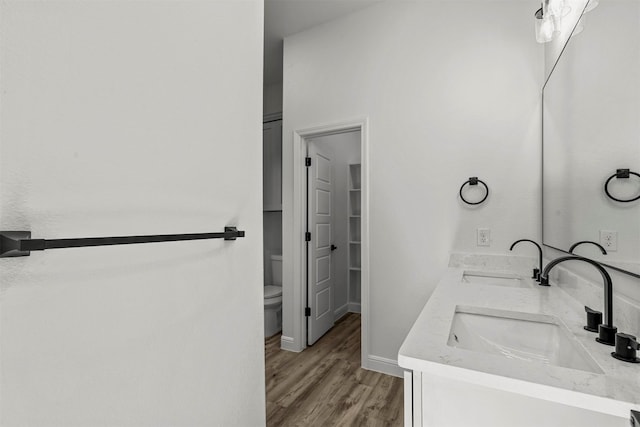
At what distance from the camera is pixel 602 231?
107 centimetres

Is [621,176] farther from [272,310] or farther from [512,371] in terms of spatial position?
[272,310]

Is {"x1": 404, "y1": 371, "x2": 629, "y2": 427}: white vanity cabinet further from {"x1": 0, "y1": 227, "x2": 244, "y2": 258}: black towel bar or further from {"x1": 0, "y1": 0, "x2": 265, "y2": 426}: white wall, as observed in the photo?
{"x1": 0, "y1": 227, "x2": 244, "y2": 258}: black towel bar

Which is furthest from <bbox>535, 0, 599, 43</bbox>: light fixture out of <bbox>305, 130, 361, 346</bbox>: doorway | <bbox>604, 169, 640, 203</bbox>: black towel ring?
<bbox>305, 130, 361, 346</bbox>: doorway

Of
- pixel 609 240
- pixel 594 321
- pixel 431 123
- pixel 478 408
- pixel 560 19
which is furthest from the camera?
pixel 431 123

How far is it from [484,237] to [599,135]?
38.9 inches

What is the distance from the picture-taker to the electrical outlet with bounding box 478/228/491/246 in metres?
1.98

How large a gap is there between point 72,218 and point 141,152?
7.3 inches

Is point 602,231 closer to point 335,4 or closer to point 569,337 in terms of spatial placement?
point 569,337

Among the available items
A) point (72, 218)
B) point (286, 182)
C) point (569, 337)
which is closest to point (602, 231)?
point (569, 337)

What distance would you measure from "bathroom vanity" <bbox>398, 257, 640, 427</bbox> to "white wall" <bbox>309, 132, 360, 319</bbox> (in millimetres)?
2296

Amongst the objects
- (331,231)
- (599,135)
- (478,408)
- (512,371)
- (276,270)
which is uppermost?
(599,135)

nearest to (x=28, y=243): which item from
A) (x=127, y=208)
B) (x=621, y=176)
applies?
(x=127, y=208)

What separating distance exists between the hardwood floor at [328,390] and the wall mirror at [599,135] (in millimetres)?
1354

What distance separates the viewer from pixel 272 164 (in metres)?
3.54
